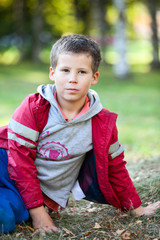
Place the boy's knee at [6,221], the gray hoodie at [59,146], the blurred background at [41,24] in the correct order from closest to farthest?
the boy's knee at [6,221] < the gray hoodie at [59,146] < the blurred background at [41,24]

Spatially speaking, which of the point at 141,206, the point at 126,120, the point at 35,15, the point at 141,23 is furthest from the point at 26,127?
the point at 141,23

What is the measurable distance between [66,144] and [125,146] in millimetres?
3178

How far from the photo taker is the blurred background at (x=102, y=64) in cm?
762

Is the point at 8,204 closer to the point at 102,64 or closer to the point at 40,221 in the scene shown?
the point at 40,221

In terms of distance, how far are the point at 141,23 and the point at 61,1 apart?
21390 millimetres

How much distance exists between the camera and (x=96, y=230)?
8.48ft

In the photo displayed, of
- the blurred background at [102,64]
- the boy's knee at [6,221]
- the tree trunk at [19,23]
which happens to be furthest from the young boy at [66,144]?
the tree trunk at [19,23]

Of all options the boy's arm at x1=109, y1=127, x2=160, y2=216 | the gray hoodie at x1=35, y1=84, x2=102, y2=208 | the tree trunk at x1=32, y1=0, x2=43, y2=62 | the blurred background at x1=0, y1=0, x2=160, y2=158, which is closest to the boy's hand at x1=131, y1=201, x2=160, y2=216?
the boy's arm at x1=109, y1=127, x2=160, y2=216

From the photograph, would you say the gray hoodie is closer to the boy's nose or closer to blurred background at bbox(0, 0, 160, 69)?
the boy's nose

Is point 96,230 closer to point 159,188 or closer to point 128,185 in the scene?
point 128,185

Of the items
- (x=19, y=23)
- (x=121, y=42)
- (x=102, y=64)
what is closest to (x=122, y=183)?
(x=121, y=42)

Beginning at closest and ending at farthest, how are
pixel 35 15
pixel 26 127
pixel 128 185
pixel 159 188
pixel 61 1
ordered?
pixel 26 127 → pixel 128 185 → pixel 159 188 → pixel 35 15 → pixel 61 1

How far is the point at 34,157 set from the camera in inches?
103

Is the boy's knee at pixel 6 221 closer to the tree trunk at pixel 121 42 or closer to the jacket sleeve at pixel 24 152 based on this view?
the jacket sleeve at pixel 24 152
